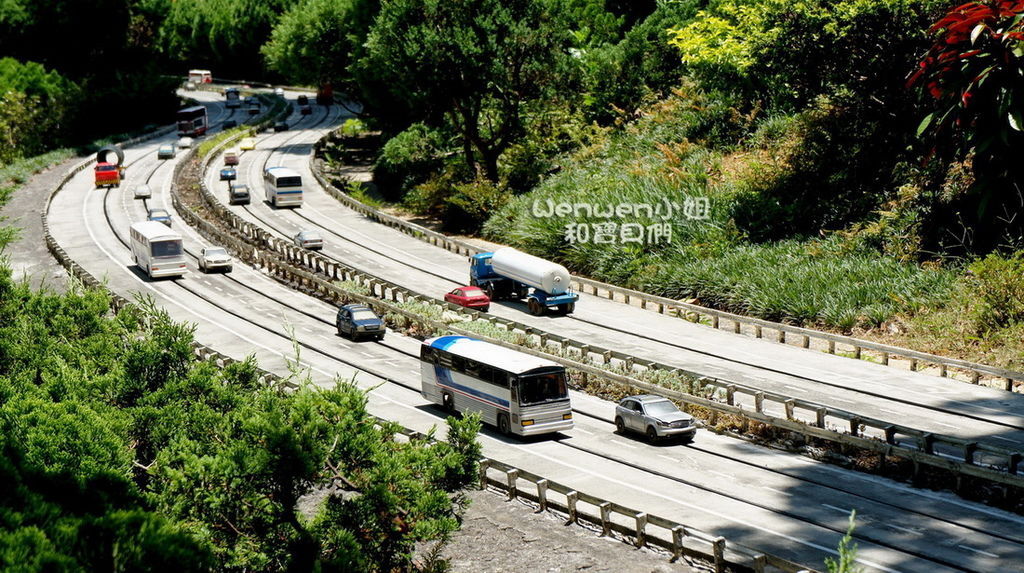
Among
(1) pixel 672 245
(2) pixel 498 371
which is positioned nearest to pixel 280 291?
(1) pixel 672 245

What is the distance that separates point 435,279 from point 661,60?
28769 millimetres

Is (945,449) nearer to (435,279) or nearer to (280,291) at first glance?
(435,279)

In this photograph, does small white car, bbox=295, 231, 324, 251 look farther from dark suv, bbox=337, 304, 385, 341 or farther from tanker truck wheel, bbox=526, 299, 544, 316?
tanker truck wheel, bbox=526, 299, 544, 316

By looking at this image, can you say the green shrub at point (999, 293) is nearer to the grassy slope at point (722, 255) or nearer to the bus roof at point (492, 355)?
the grassy slope at point (722, 255)

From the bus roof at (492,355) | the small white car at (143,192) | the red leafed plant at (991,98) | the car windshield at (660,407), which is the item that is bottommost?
the small white car at (143,192)

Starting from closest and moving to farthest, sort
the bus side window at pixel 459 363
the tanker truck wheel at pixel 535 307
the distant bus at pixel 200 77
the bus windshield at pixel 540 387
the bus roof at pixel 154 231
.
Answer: the bus windshield at pixel 540 387
the bus side window at pixel 459 363
the tanker truck wheel at pixel 535 307
the bus roof at pixel 154 231
the distant bus at pixel 200 77

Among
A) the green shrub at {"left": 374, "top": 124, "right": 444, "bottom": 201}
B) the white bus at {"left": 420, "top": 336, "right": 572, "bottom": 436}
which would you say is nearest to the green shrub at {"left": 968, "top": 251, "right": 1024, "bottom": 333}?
the white bus at {"left": 420, "top": 336, "right": 572, "bottom": 436}

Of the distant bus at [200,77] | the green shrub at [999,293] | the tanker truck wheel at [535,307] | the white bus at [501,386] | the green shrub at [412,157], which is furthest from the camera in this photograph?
the distant bus at [200,77]

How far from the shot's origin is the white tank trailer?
148 feet

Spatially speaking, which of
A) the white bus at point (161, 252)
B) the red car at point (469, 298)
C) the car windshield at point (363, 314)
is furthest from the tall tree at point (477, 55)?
the car windshield at point (363, 314)

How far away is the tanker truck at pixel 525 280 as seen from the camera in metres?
45.2

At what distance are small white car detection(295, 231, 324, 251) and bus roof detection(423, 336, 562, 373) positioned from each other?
86.7ft

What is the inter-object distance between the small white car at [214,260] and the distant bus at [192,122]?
192ft
